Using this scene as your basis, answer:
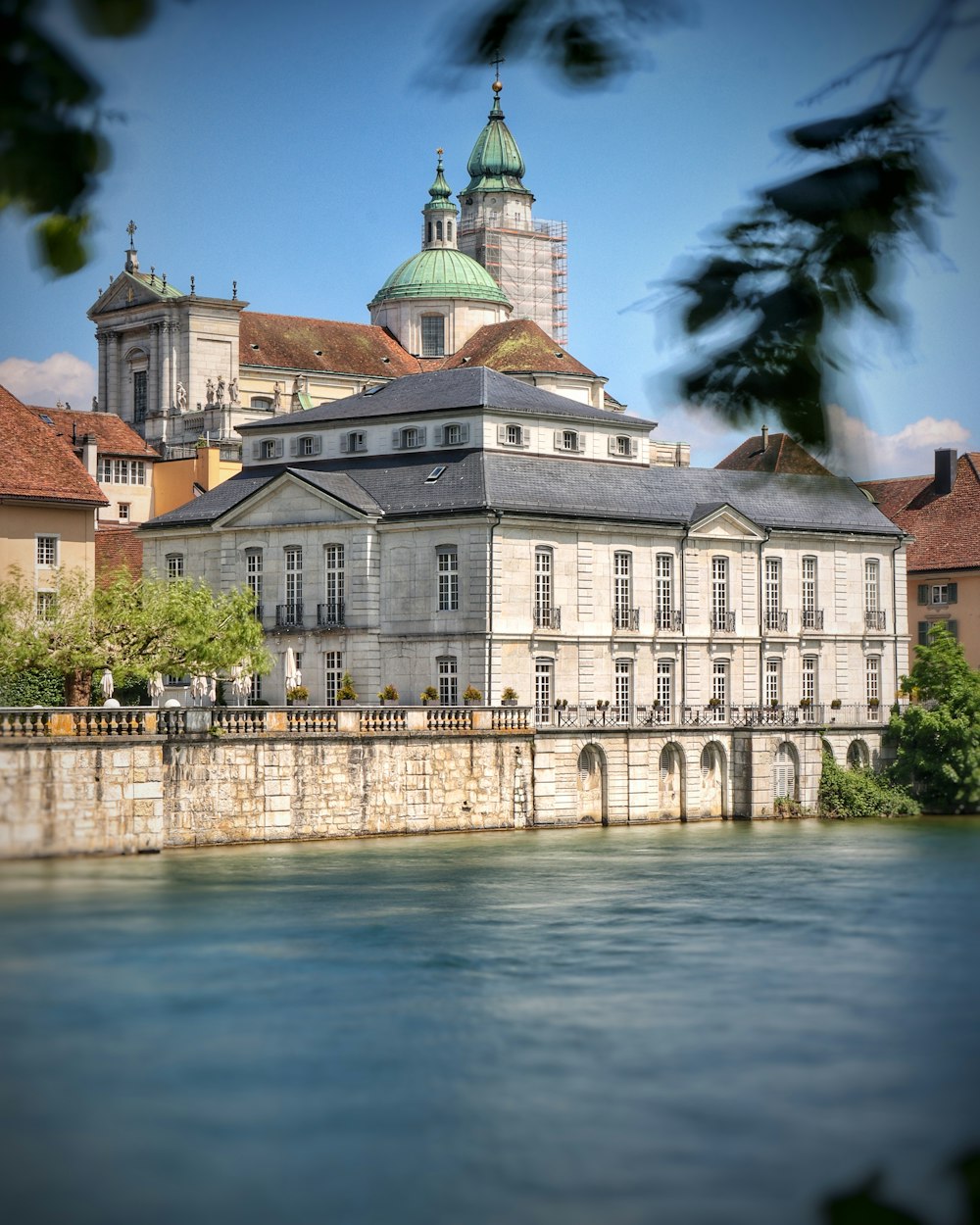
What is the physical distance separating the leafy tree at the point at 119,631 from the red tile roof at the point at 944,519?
964 inches

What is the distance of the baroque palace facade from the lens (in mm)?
45906

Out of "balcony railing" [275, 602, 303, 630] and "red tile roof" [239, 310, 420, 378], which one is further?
"red tile roof" [239, 310, 420, 378]

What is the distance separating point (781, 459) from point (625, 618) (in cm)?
4456

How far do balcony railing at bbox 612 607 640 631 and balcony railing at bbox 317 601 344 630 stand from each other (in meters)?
7.00

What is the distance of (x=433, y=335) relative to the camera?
8931cm

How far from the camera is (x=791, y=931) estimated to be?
938 inches

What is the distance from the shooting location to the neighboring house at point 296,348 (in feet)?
255

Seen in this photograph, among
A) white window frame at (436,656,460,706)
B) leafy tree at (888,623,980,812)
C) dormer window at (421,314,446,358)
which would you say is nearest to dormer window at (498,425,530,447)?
white window frame at (436,656,460,706)

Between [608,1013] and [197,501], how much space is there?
35451 mm

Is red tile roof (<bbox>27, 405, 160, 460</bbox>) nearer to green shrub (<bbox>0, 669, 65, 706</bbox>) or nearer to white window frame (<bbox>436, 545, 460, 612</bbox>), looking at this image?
white window frame (<bbox>436, 545, 460, 612</bbox>)

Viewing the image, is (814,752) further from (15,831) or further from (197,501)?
(15,831)

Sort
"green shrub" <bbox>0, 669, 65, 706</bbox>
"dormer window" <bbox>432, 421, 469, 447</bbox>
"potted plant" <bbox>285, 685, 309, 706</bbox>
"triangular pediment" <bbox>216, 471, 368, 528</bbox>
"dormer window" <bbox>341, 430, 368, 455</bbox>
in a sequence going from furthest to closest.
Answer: "dormer window" <bbox>341, 430, 368, 455</bbox> < "dormer window" <bbox>432, 421, 469, 447</bbox> < "triangular pediment" <bbox>216, 471, 368, 528</bbox> < "potted plant" <bbox>285, 685, 309, 706</bbox> < "green shrub" <bbox>0, 669, 65, 706</bbox>

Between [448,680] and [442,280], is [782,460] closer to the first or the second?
[448,680]

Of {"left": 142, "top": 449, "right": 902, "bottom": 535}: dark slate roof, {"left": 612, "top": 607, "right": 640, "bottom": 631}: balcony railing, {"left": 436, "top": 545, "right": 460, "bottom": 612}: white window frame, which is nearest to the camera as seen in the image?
{"left": 436, "top": 545, "right": 460, "bottom": 612}: white window frame
